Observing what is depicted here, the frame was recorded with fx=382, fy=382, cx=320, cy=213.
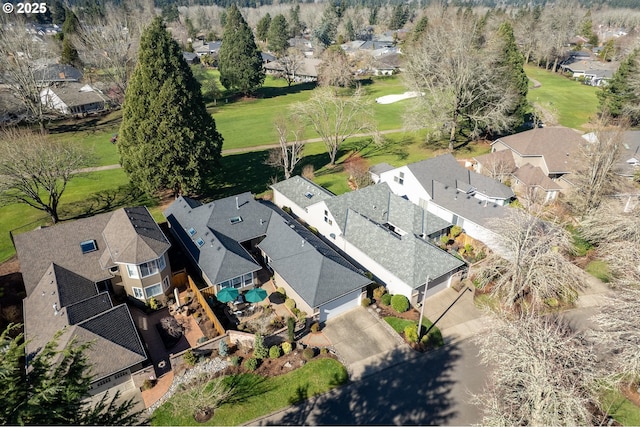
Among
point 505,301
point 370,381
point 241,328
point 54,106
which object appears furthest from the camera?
point 54,106

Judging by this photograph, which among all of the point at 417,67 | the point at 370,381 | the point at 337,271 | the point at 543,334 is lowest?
the point at 370,381

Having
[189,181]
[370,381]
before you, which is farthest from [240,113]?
[370,381]

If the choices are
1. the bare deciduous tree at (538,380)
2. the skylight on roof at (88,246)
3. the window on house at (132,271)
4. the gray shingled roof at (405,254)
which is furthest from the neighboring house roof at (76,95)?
the bare deciduous tree at (538,380)

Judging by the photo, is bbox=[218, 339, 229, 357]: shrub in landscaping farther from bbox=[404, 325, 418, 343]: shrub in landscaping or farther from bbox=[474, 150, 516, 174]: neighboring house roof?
bbox=[474, 150, 516, 174]: neighboring house roof

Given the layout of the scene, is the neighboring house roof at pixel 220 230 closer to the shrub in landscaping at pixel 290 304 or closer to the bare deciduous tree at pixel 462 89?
the shrub in landscaping at pixel 290 304

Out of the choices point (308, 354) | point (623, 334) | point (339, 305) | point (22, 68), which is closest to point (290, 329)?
point (308, 354)

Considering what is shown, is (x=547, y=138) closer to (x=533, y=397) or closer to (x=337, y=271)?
(x=337, y=271)
